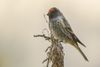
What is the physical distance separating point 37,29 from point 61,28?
59 cm

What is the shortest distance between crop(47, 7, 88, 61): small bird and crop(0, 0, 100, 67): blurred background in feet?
1.08

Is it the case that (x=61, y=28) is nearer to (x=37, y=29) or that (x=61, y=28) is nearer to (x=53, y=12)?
(x=53, y=12)

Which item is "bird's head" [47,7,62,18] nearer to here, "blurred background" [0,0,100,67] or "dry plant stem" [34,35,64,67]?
"dry plant stem" [34,35,64,67]

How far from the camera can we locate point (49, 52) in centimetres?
136

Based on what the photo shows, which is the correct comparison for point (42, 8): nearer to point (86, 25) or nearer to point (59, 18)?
point (86, 25)

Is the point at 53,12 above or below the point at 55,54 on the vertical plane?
above

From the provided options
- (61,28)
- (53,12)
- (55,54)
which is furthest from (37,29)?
(55,54)

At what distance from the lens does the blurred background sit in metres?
2.25

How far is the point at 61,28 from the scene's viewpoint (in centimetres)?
180

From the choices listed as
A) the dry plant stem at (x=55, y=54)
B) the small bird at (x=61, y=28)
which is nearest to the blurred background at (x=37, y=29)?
the small bird at (x=61, y=28)

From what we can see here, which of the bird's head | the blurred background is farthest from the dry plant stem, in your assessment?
the blurred background

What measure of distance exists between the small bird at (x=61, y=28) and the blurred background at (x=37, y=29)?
33cm

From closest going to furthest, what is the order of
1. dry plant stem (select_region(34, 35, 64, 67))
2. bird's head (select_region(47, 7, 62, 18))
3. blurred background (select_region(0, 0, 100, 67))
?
dry plant stem (select_region(34, 35, 64, 67)), bird's head (select_region(47, 7, 62, 18)), blurred background (select_region(0, 0, 100, 67))

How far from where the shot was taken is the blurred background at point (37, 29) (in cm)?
225
